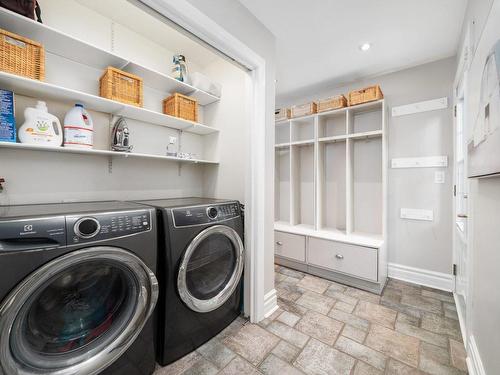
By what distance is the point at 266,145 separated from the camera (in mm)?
1804

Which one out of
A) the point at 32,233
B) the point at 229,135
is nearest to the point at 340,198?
the point at 229,135

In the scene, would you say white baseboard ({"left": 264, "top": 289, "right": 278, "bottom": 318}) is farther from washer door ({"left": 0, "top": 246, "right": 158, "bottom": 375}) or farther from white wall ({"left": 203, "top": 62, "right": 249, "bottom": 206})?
washer door ({"left": 0, "top": 246, "right": 158, "bottom": 375})

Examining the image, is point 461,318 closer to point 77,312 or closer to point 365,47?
point 365,47

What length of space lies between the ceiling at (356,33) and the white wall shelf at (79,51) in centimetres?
84

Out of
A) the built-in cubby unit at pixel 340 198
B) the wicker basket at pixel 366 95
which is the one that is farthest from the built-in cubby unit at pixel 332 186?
the wicker basket at pixel 366 95

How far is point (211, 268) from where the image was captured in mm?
1578

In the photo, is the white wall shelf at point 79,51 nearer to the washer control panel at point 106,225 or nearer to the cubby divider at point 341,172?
the washer control panel at point 106,225

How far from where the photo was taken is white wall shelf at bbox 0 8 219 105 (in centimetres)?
116

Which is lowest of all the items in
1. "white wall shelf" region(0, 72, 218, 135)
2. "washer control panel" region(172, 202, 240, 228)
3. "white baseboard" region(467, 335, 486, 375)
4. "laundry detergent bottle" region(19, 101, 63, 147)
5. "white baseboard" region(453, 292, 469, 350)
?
"white baseboard" region(453, 292, 469, 350)

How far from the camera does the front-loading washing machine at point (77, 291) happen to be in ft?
2.64

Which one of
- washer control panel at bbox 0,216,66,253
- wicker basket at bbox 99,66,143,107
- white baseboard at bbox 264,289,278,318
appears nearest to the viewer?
washer control panel at bbox 0,216,66,253

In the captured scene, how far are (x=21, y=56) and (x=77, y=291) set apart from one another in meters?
1.27

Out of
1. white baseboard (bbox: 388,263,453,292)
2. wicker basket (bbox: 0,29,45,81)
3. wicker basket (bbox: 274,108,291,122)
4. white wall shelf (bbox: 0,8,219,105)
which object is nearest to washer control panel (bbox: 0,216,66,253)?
wicker basket (bbox: 0,29,45,81)

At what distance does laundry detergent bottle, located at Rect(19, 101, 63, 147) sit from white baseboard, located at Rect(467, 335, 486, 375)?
2.66m
